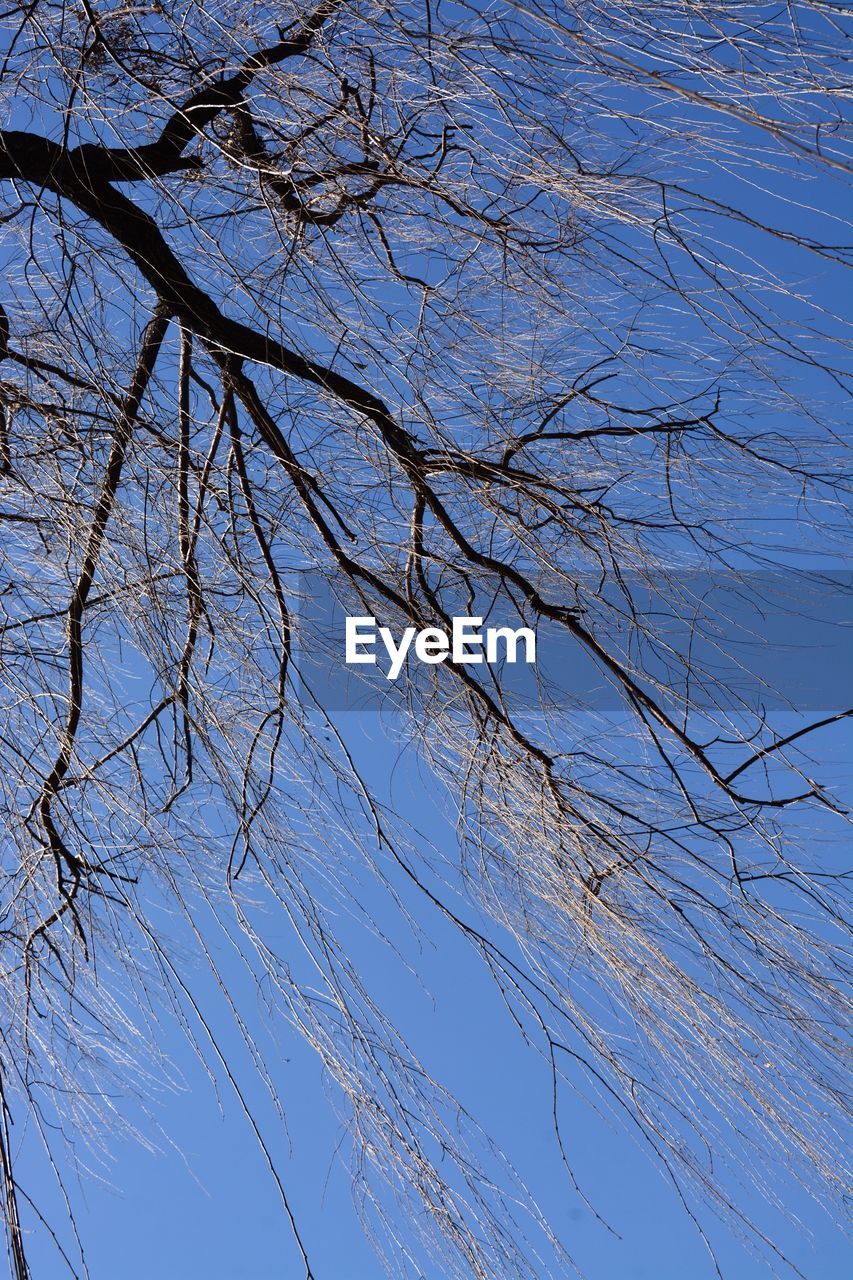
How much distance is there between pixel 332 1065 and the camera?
146 cm

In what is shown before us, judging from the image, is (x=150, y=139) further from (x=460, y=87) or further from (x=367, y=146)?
(x=460, y=87)

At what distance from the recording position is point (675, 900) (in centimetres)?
170

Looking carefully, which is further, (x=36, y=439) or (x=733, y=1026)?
(x=36, y=439)

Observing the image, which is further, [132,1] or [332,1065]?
[132,1]

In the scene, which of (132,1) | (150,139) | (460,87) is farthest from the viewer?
(150,139)

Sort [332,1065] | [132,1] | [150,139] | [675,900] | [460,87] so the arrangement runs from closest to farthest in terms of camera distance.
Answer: [332,1065] < [460,87] < [675,900] < [132,1] < [150,139]

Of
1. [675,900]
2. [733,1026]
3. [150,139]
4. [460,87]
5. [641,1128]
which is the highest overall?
[150,139]

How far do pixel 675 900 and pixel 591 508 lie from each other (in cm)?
58

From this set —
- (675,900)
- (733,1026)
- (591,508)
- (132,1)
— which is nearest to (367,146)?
(132,1)

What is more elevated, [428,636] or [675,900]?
[428,636]

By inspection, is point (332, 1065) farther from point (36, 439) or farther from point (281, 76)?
point (281, 76)

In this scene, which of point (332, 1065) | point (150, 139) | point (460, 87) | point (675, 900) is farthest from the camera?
point (150, 139)

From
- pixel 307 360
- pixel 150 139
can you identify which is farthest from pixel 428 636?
pixel 150 139

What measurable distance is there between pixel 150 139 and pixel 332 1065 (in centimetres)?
146
